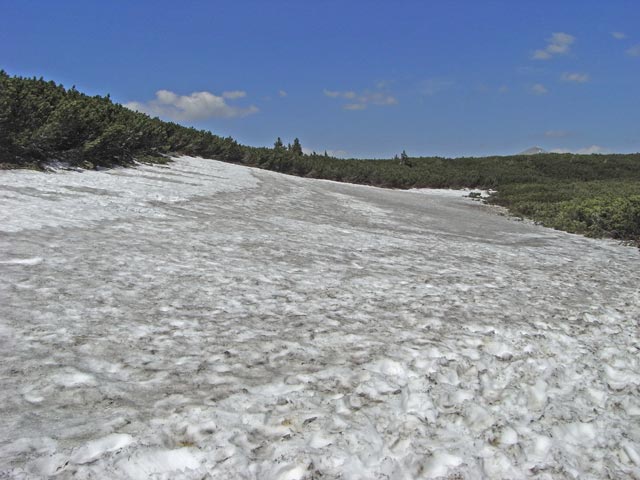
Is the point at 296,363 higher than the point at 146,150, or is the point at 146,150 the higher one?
the point at 146,150

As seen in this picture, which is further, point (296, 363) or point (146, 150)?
point (146, 150)

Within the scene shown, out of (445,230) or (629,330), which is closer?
(629,330)

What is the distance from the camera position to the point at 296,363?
170 inches

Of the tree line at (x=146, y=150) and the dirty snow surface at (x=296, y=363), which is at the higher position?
the tree line at (x=146, y=150)

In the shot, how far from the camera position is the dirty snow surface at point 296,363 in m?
3.17

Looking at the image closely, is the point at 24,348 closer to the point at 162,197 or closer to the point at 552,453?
the point at 552,453

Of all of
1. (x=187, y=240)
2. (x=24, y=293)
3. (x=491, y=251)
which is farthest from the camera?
(x=491, y=251)

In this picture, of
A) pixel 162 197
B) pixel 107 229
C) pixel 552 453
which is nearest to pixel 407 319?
pixel 552 453

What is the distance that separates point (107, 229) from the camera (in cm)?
877

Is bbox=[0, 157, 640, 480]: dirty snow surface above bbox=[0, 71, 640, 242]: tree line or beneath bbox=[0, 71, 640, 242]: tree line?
beneath

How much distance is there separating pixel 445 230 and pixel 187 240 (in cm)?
902

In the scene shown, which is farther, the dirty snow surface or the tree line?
the tree line

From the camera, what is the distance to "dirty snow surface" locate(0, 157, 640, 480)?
317cm

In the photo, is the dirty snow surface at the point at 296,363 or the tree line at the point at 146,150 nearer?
the dirty snow surface at the point at 296,363
